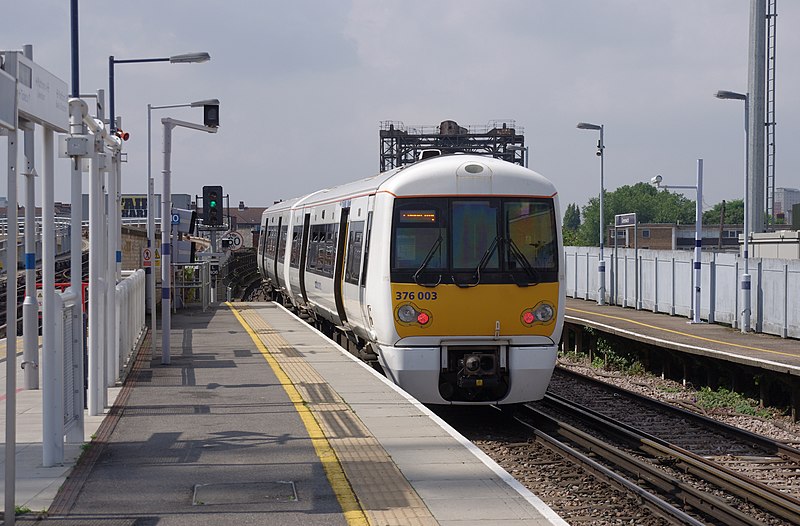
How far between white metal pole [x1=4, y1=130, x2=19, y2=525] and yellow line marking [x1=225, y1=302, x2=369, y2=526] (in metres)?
2.01

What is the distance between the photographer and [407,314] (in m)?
12.5

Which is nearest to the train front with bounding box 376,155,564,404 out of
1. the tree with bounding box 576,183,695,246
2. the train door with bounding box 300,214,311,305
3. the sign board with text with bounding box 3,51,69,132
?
the sign board with text with bounding box 3,51,69,132

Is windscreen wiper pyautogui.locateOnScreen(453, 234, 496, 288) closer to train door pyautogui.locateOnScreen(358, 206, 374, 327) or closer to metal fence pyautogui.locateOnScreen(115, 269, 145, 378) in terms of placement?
train door pyautogui.locateOnScreen(358, 206, 374, 327)

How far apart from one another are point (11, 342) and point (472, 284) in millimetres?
6917

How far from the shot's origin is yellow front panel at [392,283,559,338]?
12445 mm

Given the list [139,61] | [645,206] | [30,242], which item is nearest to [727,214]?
[645,206]

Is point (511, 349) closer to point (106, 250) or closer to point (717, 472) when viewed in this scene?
point (717, 472)

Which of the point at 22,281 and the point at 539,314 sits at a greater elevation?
the point at 539,314

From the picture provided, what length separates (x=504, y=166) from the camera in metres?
13.0

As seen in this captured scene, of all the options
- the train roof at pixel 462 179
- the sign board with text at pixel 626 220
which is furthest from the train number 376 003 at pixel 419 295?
the sign board with text at pixel 626 220

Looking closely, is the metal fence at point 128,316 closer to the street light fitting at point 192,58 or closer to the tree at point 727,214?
the street light fitting at point 192,58

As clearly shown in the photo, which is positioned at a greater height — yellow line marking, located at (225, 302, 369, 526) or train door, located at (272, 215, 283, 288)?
train door, located at (272, 215, 283, 288)

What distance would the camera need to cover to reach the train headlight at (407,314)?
12.4 m

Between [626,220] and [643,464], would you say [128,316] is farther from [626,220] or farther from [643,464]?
[626,220]
